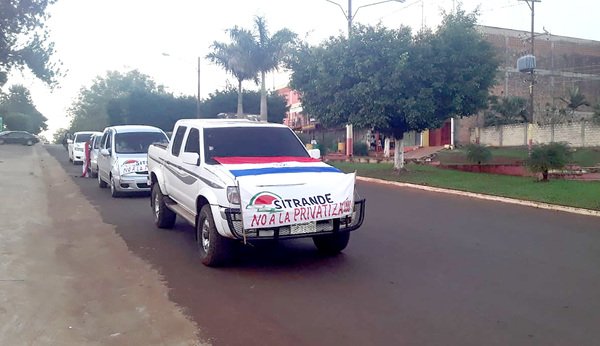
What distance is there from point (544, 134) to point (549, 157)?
14.0m

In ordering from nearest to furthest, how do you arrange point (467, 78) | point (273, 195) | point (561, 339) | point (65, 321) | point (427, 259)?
point (561, 339) → point (65, 321) → point (273, 195) → point (427, 259) → point (467, 78)

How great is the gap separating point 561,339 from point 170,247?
561 cm

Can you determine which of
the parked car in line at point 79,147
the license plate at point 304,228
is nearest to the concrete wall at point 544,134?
the license plate at point 304,228

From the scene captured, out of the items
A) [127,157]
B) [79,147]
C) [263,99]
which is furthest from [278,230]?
[263,99]

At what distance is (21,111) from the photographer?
101938 millimetres

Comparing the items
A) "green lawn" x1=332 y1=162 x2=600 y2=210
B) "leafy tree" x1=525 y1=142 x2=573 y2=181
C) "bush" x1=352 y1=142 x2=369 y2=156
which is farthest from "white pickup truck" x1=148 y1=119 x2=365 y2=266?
"bush" x1=352 y1=142 x2=369 y2=156

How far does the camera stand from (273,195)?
648cm

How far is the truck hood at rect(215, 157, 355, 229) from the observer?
643cm

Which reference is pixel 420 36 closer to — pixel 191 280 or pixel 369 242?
pixel 369 242

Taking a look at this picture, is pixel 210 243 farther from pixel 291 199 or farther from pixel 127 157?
pixel 127 157

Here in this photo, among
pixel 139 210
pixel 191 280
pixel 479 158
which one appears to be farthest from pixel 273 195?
pixel 479 158

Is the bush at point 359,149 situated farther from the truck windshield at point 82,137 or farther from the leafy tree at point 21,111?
the leafy tree at point 21,111

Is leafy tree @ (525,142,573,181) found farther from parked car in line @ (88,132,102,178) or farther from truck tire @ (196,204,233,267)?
parked car in line @ (88,132,102,178)

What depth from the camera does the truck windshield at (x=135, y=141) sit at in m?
14.2
